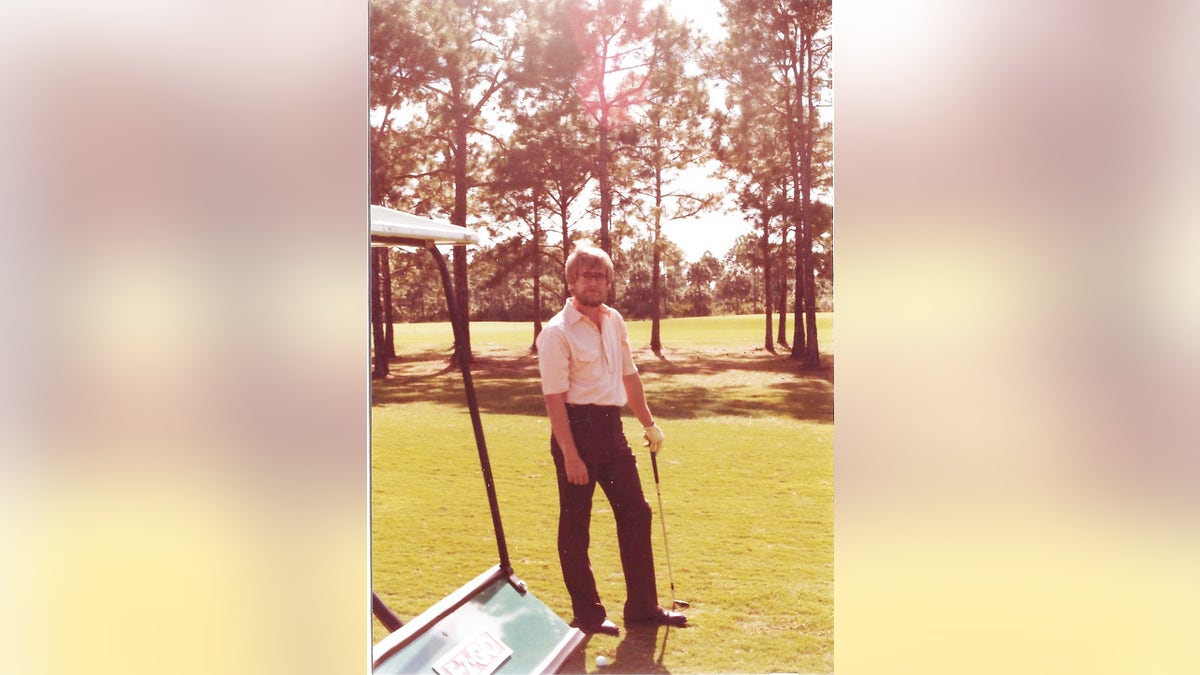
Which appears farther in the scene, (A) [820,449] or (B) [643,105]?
(A) [820,449]

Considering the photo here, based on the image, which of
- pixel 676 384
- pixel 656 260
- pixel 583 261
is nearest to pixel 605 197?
pixel 656 260

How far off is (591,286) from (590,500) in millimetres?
822

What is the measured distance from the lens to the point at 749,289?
3.56 m

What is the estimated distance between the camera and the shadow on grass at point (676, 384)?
3.60 metres

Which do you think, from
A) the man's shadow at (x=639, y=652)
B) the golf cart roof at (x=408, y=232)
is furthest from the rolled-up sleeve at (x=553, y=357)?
the man's shadow at (x=639, y=652)

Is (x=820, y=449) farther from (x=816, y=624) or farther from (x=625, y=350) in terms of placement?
(x=625, y=350)

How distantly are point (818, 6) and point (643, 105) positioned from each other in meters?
1.06

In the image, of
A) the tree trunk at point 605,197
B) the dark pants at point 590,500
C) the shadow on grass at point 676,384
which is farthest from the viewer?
the shadow on grass at point 676,384

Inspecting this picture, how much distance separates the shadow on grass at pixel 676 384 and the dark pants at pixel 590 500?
960 millimetres

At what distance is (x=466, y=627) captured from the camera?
7.54 ft

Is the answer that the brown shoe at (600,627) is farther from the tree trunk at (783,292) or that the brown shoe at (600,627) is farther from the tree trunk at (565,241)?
the tree trunk at (783,292)
